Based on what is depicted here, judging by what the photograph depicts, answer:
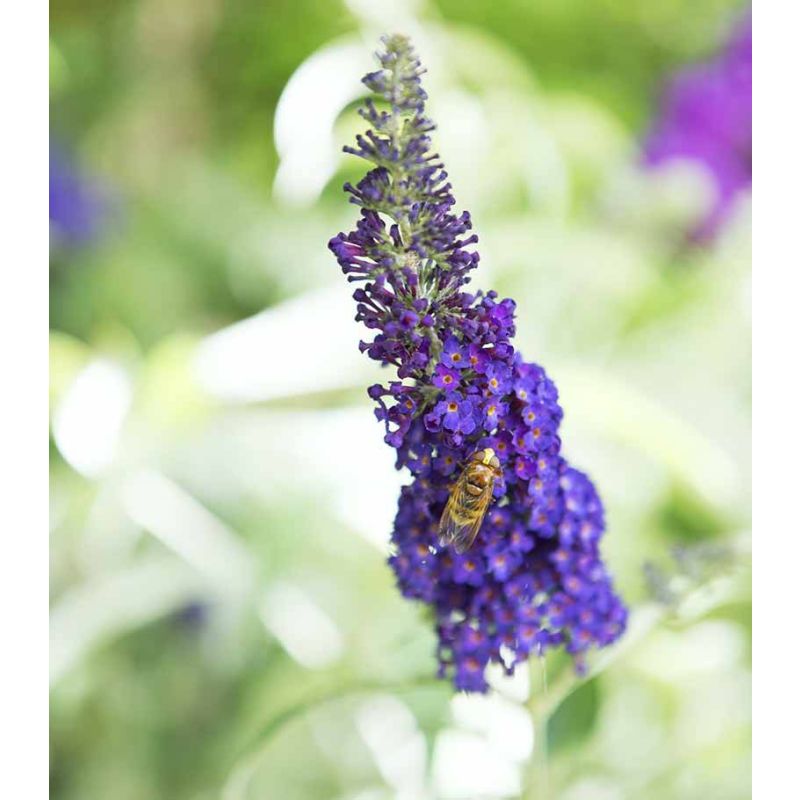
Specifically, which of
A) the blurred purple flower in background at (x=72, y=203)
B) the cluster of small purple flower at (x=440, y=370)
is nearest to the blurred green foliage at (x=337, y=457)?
the blurred purple flower in background at (x=72, y=203)

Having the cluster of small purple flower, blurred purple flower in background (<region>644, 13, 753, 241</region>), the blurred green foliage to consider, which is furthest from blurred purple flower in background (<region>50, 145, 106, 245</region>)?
the cluster of small purple flower

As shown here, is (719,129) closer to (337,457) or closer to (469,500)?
(337,457)

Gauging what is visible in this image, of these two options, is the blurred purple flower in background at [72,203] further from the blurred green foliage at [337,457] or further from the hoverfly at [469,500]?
the hoverfly at [469,500]

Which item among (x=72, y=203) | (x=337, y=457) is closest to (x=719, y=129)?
(x=337, y=457)

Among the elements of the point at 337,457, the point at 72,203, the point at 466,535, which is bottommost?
the point at 466,535

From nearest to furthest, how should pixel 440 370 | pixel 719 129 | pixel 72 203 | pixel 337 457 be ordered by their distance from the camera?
pixel 440 370 → pixel 337 457 → pixel 719 129 → pixel 72 203
